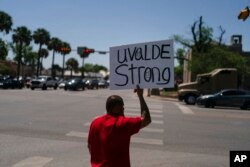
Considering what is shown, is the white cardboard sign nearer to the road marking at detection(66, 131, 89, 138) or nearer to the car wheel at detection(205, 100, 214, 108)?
the road marking at detection(66, 131, 89, 138)

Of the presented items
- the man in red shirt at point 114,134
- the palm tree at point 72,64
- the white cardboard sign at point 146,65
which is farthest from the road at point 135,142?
the palm tree at point 72,64

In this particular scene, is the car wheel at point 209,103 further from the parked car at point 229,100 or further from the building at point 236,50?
the building at point 236,50

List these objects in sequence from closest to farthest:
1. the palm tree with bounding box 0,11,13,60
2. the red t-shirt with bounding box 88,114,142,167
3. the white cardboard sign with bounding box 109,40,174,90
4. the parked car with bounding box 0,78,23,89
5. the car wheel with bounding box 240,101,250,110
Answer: the red t-shirt with bounding box 88,114,142,167, the white cardboard sign with bounding box 109,40,174,90, the car wheel with bounding box 240,101,250,110, the parked car with bounding box 0,78,23,89, the palm tree with bounding box 0,11,13,60

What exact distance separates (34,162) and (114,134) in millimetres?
4994

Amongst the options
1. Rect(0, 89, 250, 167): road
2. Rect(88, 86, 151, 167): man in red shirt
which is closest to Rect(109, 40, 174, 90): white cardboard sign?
Rect(88, 86, 151, 167): man in red shirt

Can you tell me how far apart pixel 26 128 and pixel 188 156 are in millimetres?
6010

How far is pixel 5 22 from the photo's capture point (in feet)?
216

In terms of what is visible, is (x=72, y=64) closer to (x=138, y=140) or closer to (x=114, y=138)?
(x=138, y=140)

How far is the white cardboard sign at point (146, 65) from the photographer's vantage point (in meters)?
4.70

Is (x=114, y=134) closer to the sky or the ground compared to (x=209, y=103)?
closer to the sky

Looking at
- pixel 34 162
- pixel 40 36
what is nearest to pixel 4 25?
pixel 40 36

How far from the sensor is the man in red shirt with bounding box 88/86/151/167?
4152mm

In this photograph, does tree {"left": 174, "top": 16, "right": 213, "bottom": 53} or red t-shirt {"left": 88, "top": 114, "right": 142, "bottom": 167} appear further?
tree {"left": 174, "top": 16, "right": 213, "bottom": 53}

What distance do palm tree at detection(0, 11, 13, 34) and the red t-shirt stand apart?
2529 inches
